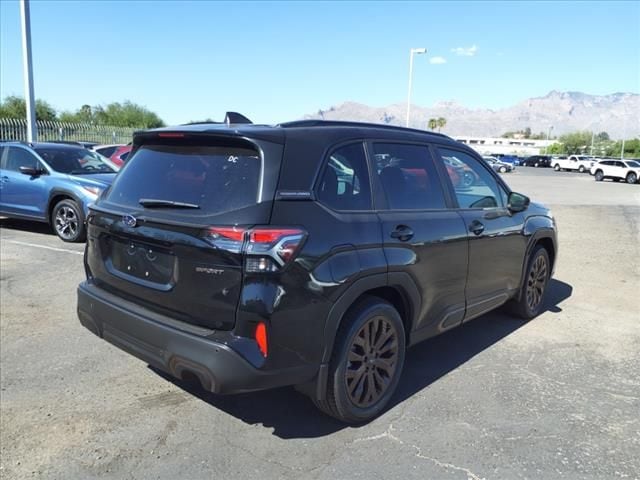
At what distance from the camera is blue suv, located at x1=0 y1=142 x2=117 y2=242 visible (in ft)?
29.5

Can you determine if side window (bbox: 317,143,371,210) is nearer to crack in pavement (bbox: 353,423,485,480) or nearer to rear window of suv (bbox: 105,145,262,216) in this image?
rear window of suv (bbox: 105,145,262,216)

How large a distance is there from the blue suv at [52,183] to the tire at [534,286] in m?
6.71

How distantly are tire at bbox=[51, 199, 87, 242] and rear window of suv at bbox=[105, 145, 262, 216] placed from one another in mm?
5891

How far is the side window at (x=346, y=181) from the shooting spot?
315 cm

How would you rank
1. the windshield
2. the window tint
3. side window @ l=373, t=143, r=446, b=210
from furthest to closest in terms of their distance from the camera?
the window tint → the windshield → side window @ l=373, t=143, r=446, b=210

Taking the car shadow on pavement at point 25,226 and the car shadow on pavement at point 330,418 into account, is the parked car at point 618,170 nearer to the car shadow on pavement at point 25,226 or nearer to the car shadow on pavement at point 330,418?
the car shadow on pavement at point 330,418

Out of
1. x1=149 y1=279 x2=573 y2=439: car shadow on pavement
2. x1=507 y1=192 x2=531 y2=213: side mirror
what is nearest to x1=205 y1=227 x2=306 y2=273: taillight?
x1=149 y1=279 x2=573 y2=439: car shadow on pavement

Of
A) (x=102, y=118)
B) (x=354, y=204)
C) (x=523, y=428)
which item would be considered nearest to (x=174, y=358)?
(x=354, y=204)

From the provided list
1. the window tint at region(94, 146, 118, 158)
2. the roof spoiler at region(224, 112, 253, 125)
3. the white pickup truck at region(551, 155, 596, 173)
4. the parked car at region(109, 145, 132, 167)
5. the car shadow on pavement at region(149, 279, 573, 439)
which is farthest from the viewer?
the white pickup truck at region(551, 155, 596, 173)

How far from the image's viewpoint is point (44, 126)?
68.9ft

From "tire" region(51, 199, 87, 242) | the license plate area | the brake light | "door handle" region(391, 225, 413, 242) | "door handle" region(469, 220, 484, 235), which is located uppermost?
"door handle" region(391, 225, 413, 242)

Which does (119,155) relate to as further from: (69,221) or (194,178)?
(194,178)

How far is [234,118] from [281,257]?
151cm

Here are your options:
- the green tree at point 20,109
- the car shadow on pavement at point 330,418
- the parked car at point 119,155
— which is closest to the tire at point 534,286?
the car shadow on pavement at point 330,418
